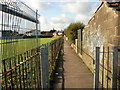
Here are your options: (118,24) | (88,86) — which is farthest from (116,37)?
(88,86)

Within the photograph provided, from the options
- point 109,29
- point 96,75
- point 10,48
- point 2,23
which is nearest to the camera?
point 96,75

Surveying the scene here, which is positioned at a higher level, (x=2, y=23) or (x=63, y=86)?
(x=2, y=23)

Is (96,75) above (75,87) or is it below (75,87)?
above

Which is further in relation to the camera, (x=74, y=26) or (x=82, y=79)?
(x=74, y=26)

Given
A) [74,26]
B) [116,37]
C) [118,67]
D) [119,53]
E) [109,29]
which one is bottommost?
[118,67]

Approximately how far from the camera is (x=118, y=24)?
307 centimetres

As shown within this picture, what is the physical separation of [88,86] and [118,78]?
1.36 metres

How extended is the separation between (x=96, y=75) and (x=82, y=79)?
2.00m

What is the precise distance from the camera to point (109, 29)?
12.0 feet

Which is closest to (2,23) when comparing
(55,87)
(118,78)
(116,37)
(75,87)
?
(55,87)

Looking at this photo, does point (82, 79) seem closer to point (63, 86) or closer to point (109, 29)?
point (63, 86)

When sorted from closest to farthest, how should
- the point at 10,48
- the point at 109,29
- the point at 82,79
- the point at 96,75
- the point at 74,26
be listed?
1. the point at 96,75
2. the point at 109,29
3. the point at 82,79
4. the point at 10,48
5. the point at 74,26

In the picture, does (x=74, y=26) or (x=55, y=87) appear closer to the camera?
(x=55, y=87)

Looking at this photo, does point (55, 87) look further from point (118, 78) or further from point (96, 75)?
point (118, 78)
